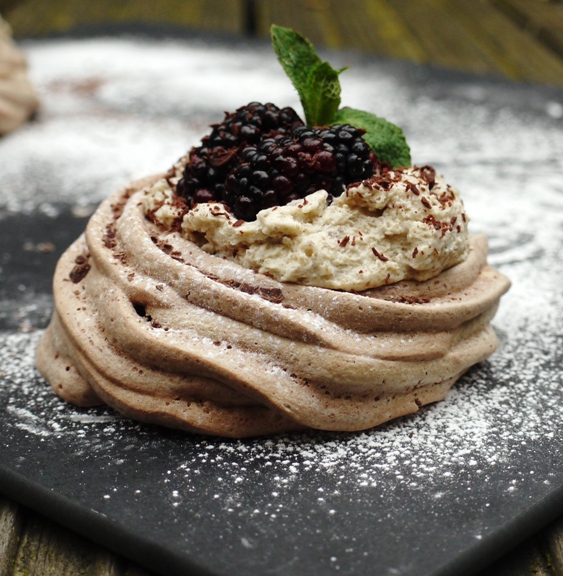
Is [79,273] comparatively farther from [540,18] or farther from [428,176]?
[540,18]

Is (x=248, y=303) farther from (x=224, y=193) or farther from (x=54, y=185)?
(x=54, y=185)

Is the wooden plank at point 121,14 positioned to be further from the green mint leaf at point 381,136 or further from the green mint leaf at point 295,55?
the green mint leaf at point 381,136

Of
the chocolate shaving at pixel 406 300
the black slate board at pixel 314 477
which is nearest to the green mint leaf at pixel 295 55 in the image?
the chocolate shaving at pixel 406 300

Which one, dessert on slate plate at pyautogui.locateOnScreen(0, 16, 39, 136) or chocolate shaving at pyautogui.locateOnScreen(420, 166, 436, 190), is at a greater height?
chocolate shaving at pyautogui.locateOnScreen(420, 166, 436, 190)

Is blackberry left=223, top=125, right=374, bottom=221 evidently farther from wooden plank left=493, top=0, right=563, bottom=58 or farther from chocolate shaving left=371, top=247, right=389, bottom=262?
wooden plank left=493, top=0, right=563, bottom=58

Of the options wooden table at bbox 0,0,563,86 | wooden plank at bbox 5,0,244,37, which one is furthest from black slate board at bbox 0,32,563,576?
wooden plank at bbox 5,0,244,37

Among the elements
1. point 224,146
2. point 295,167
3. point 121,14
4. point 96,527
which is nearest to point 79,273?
point 224,146
